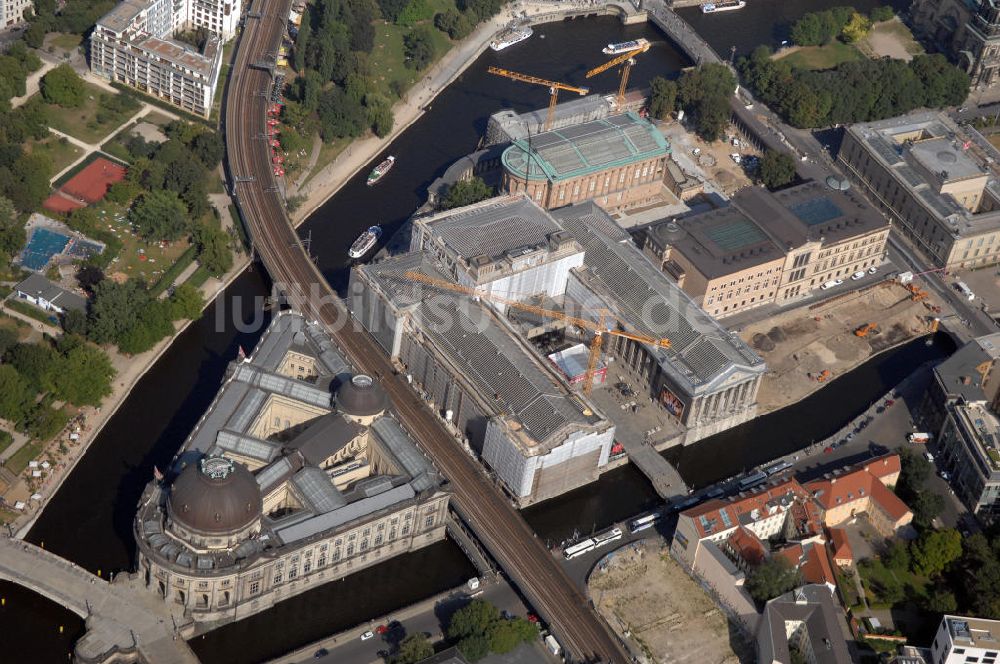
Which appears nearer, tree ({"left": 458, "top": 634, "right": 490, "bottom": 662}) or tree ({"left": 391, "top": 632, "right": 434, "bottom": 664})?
tree ({"left": 391, "top": 632, "right": 434, "bottom": 664})

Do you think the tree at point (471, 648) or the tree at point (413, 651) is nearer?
the tree at point (413, 651)

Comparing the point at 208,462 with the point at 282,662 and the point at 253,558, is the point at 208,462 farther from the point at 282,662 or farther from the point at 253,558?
the point at 282,662

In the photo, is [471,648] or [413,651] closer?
[413,651]

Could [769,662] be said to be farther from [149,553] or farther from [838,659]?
[149,553]

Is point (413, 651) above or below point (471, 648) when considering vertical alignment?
above

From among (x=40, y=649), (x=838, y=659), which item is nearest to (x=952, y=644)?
(x=838, y=659)

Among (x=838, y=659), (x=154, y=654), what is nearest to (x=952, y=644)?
(x=838, y=659)

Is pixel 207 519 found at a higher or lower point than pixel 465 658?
higher
